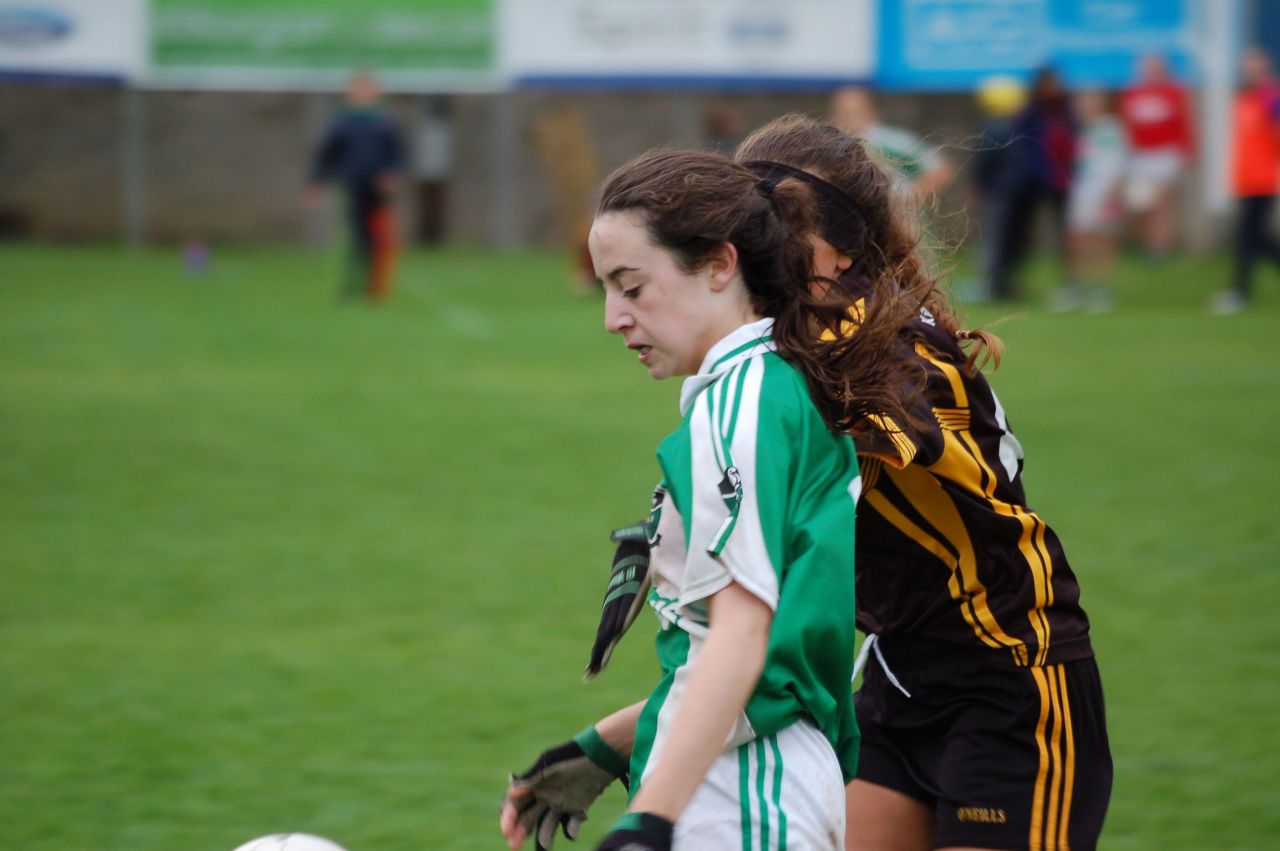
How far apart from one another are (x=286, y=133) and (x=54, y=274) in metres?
6.76

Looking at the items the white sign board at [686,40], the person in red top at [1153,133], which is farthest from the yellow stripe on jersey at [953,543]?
the white sign board at [686,40]

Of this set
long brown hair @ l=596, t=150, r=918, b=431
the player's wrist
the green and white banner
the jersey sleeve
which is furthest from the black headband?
the green and white banner

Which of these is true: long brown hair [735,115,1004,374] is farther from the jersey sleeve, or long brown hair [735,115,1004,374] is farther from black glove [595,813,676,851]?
black glove [595,813,676,851]

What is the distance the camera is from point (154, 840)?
4133 mm

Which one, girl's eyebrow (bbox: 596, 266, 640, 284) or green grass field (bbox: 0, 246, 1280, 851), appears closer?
girl's eyebrow (bbox: 596, 266, 640, 284)

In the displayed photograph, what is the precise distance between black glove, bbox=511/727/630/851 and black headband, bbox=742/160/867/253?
853 mm

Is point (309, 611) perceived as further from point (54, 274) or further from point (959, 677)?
point (54, 274)

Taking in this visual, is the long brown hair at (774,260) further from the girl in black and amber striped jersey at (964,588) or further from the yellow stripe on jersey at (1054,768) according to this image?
the yellow stripe on jersey at (1054,768)

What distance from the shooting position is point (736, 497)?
209 cm

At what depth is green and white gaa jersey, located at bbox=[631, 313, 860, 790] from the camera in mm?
2094

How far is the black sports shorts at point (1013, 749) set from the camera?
103 inches

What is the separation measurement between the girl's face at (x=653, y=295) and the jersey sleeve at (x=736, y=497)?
5.5 inches

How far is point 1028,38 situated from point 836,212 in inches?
823

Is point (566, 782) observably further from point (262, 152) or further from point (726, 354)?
point (262, 152)
